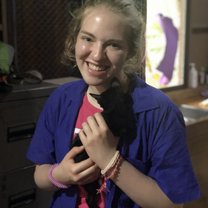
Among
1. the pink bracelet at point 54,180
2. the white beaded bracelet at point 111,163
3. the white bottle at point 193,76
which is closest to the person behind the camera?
the white beaded bracelet at point 111,163

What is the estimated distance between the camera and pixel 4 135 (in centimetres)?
145

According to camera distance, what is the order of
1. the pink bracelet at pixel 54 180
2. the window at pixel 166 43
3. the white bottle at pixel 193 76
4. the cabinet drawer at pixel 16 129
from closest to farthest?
the pink bracelet at pixel 54 180 < the cabinet drawer at pixel 16 129 < the window at pixel 166 43 < the white bottle at pixel 193 76

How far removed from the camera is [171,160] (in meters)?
0.92

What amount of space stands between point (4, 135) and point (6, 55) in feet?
1.06

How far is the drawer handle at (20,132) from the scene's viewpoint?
1473mm

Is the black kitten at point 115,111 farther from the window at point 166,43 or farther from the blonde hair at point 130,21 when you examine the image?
the window at point 166,43

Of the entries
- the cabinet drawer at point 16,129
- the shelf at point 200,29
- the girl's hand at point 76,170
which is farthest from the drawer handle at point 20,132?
the shelf at point 200,29

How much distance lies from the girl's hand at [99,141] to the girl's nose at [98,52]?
0.15m

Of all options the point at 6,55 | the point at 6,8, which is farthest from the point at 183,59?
the point at 6,55

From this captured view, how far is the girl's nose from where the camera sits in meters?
0.91

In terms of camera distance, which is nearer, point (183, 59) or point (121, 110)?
point (121, 110)

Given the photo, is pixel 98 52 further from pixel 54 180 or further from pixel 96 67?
pixel 54 180

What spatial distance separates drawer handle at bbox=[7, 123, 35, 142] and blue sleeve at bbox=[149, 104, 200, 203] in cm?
73

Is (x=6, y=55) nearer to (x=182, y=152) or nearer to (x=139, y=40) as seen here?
(x=139, y=40)
